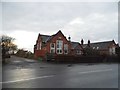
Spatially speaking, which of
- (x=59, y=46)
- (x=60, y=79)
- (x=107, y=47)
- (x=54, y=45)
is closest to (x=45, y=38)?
(x=54, y=45)

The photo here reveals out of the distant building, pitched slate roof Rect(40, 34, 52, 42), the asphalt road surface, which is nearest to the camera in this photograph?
the asphalt road surface

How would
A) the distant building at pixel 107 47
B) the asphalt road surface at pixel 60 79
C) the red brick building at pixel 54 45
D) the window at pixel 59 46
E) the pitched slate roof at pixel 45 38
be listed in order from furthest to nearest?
the distant building at pixel 107 47 < the pitched slate roof at pixel 45 38 < the window at pixel 59 46 < the red brick building at pixel 54 45 < the asphalt road surface at pixel 60 79

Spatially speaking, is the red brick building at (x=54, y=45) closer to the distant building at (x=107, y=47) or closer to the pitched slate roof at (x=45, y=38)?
the pitched slate roof at (x=45, y=38)

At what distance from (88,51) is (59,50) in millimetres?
7685

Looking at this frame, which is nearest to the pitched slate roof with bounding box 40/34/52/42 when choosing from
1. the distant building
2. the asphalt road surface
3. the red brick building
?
the red brick building

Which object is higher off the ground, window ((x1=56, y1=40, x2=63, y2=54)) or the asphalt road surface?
window ((x1=56, y1=40, x2=63, y2=54))

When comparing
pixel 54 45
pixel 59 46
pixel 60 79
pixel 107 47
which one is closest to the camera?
pixel 60 79

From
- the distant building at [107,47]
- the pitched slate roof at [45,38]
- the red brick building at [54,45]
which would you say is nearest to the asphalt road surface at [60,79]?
the red brick building at [54,45]

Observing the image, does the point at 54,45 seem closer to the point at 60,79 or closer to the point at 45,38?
the point at 45,38

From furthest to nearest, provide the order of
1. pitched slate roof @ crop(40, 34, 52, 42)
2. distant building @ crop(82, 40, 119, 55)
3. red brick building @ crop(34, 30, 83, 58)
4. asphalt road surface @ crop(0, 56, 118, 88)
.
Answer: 1. distant building @ crop(82, 40, 119, 55)
2. pitched slate roof @ crop(40, 34, 52, 42)
3. red brick building @ crop(34, 30, 83, 58)
4. asphalt road surface @ crop(0, 56, 118, 88)

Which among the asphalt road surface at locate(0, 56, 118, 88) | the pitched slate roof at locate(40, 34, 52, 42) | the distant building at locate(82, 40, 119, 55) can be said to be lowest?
the asphalt road surface at locate(0, 56, 118, 88)

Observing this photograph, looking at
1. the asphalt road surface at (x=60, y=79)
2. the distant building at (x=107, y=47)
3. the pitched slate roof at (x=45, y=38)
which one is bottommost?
the asphalt road surface at (x=60, y=79)

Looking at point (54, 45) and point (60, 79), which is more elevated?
point (54, 45)

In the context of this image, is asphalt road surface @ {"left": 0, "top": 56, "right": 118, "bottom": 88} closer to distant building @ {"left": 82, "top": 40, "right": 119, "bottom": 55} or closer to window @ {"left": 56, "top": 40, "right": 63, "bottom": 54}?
window @ {"left": 56, "top": 40, "right": 63, "bottom": 54}
